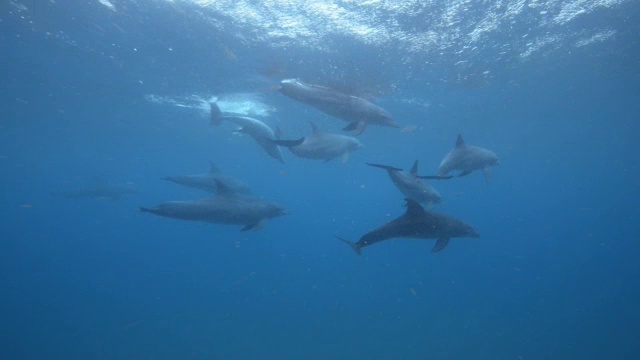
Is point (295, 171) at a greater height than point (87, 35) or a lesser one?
lesser

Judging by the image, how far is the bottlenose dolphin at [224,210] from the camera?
25.0 ft

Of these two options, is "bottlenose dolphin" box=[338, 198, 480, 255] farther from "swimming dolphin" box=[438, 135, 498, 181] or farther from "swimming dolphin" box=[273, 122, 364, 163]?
"swimming dolphin" box=[273, 122, 364, 163]

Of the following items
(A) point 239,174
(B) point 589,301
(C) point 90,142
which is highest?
(B) point 589,301

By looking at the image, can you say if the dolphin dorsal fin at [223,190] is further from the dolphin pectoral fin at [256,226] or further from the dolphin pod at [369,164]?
the dolphin pectoral fin at [256,226]

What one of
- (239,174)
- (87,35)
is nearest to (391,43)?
(87,35)

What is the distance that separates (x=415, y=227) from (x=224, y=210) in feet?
12.7

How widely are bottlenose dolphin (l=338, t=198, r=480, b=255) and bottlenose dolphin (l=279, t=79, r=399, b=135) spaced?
2.14 m

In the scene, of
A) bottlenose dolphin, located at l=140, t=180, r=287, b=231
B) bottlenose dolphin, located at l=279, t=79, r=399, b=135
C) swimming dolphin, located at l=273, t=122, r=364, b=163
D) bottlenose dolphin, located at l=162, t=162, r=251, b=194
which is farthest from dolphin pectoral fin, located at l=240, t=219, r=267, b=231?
bottlenose dolphin, located at l=162, t=162, r=251, b=194

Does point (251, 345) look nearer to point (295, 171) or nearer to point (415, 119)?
point (415, 119)

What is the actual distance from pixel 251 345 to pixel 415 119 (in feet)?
59.4

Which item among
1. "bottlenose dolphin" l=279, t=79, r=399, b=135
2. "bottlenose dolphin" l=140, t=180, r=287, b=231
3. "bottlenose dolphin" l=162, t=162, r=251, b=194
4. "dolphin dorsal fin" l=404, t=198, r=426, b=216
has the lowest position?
"bottlenose dolphin" l=162, t=162, r=251, b=194

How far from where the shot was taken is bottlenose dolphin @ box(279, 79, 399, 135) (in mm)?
7641

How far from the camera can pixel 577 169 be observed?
6544cm

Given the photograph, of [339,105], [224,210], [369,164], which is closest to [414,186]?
[339,105]
